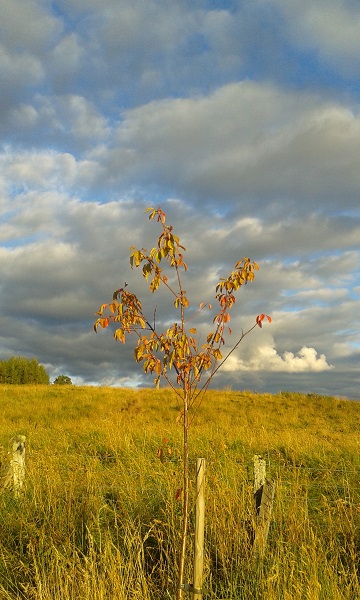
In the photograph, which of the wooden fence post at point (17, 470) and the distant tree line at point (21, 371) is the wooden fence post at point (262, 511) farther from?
the distant tree line at point (21, 371)

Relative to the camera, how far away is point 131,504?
636cm

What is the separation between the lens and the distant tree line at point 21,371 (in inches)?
2515

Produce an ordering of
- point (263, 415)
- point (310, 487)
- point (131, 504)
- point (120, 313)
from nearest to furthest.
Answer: point (120, 313) < point (131, 504) < point (310, 487) < point (263, 415)

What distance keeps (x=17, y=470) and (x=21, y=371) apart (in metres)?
62.6

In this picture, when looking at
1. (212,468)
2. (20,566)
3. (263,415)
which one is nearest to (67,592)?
(20,566)

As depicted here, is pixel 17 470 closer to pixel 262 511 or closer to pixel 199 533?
pixel 262 511

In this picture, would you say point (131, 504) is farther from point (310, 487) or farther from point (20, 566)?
point (310, 487)

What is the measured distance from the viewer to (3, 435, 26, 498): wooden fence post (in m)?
6.86

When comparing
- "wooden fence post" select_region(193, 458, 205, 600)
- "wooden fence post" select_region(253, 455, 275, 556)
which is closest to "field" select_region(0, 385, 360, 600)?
"wooden fence post" select_region(253, 455, 275, 556)

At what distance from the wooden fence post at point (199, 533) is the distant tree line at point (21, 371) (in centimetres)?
6221

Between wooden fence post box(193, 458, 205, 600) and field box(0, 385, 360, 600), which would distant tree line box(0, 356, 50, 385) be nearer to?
field box(0, 385, 360, 600)

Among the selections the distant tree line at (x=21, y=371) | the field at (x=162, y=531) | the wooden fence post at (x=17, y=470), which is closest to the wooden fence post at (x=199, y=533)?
the field at (x=162, y=531)

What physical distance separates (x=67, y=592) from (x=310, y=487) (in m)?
4.38

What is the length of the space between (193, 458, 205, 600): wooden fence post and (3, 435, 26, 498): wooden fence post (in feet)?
13.0
